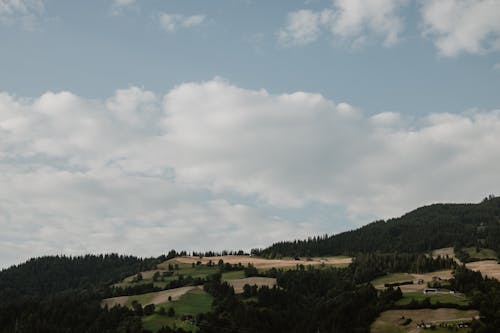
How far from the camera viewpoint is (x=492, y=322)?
18988cm

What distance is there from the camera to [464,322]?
7766 inches

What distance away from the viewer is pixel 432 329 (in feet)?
641

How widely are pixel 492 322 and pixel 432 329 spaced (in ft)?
59.9

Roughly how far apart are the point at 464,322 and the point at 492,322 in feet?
32.0

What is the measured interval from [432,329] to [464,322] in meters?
11.2
